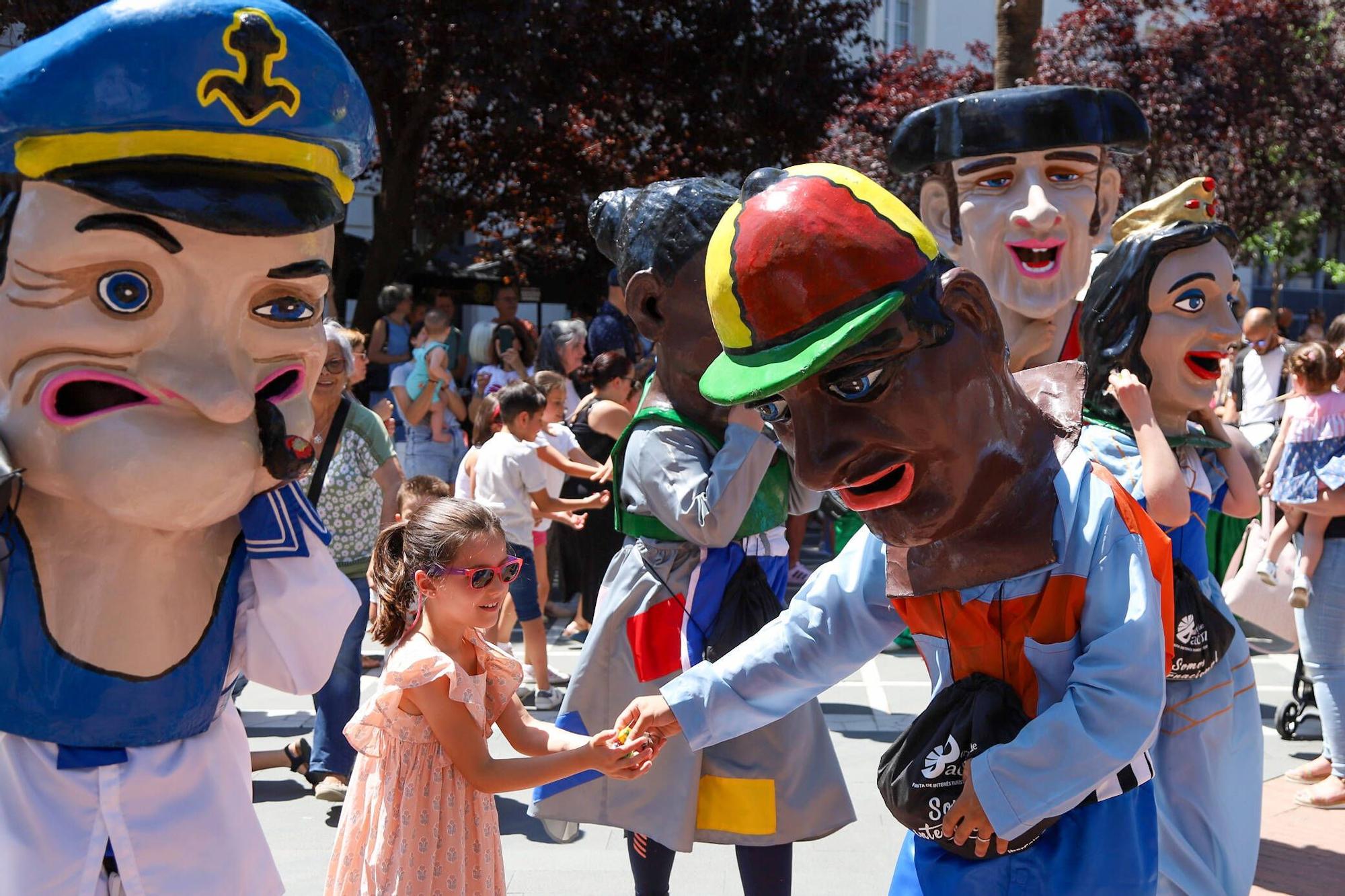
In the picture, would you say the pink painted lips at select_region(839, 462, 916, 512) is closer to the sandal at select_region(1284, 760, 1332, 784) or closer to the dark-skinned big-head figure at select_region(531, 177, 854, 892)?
the dark-skinned big-head figure at select_region(531, 177, 854, 892)

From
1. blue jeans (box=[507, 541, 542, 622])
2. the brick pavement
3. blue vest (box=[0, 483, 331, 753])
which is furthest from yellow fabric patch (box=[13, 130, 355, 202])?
blue jeans (box=[507, 541, 542, 622])

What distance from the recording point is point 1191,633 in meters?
3.40

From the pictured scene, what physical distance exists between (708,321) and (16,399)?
1.73m

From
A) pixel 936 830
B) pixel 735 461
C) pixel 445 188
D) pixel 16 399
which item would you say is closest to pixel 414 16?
pixel 445 188

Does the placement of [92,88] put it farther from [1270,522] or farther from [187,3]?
[1270,522]

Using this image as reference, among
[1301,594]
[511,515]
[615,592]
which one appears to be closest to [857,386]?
[615,592]

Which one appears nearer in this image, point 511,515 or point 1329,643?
point 1329,643

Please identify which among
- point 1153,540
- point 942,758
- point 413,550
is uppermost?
point 1153,540

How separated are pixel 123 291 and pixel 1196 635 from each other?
100 inches

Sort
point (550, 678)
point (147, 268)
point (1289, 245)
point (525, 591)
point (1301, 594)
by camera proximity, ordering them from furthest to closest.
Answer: point (1289, 245) → point (550, 678) → point (525, 591) → point (1301, 594) → point (147, 268)

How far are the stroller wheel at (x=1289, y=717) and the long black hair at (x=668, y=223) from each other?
12.3 ft

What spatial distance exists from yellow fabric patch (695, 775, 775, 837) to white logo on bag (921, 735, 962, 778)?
1.18 metres

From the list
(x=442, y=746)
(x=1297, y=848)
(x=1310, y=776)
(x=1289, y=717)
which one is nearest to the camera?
(x=442, y=746)

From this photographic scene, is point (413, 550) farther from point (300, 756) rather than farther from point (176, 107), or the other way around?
point (300, 756)
